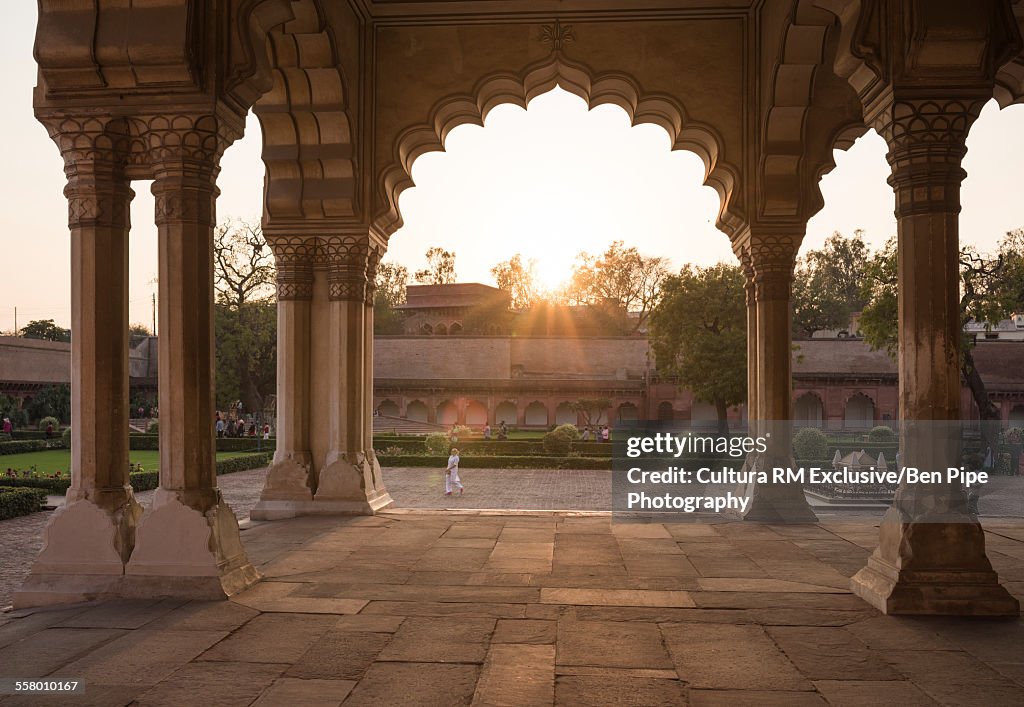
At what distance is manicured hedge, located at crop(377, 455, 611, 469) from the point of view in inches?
944

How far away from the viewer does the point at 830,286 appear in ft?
191

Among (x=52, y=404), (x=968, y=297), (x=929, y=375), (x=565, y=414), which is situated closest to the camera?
→ (x=929, y=375)

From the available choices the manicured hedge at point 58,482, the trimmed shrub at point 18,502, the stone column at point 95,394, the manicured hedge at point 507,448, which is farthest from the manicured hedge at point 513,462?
the stone column at point 95,394

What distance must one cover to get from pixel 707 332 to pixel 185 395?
26665mm

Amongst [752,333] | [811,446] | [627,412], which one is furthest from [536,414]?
[752,333]

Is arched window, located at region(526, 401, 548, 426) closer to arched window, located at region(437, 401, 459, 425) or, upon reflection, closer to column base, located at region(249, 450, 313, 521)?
arched window, located at region(437, 401, 459, 425)

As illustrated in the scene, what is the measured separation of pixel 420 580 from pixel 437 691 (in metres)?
2.19

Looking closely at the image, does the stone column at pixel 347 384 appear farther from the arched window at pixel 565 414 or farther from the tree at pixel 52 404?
the arched window at pixel 565 414

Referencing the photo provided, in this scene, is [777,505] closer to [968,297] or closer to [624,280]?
[968,297]

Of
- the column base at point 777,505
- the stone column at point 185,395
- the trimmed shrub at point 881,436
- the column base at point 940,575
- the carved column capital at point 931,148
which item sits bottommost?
the trimmed shrub at point 881,436

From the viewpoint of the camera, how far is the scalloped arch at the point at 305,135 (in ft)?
26.7

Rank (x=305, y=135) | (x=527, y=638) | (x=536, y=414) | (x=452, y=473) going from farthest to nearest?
(x=536, y=414)
(x=452, y=473)
(x=305, y=135)
(x=527, y=638)

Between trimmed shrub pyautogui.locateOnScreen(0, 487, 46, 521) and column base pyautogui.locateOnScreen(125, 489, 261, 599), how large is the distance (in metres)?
8.47

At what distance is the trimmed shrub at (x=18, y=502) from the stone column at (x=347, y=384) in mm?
6043
